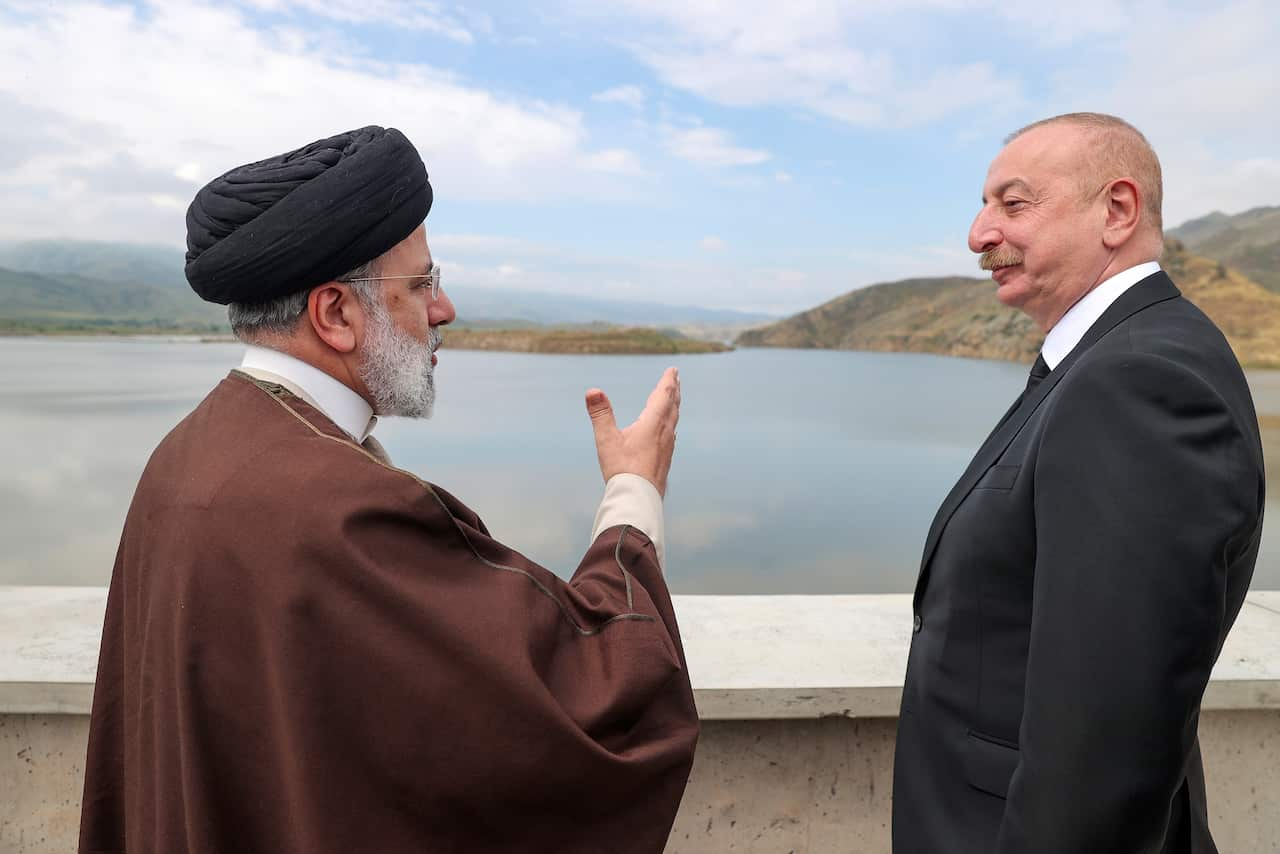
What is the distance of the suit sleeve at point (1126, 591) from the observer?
136 cm

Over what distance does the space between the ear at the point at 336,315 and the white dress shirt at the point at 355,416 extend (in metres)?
0.07

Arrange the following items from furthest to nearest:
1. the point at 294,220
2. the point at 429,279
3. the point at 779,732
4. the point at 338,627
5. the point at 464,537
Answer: the point at 779,732 → the point at 429,279 → the point at 294,220 → the point at 464,537 → the point at 338,627

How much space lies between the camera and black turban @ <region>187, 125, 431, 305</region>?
160cm

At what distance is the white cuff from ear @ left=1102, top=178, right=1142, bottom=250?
45.1 inches

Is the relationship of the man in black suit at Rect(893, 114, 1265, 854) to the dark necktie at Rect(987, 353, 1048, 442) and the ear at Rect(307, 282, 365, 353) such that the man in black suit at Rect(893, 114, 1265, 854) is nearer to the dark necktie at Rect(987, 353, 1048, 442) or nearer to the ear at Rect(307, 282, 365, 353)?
the dark necktie at Rect(987, 353, 1048, 442)

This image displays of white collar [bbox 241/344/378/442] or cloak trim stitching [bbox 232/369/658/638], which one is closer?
cloak trim stitching [bbox 232/369/658/638]

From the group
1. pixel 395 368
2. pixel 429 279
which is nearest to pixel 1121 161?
pixel 429 279

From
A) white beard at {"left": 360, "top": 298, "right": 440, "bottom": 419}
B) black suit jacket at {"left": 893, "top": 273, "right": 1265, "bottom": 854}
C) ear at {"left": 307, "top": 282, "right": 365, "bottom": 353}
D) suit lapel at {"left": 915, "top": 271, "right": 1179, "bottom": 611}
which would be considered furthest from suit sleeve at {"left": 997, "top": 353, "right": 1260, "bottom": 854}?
ear at {"left": 307, "top": 282, "right": 365, "bottom": 353}

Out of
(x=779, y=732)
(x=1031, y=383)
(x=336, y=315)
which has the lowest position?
(x=779, y=732)

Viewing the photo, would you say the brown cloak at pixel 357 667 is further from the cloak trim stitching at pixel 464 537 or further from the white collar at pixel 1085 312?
the white collar at pixel 1085 312

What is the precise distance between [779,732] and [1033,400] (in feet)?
4.43

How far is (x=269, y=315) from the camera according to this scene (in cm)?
169

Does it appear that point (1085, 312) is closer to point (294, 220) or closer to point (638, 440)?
point (638, 440)

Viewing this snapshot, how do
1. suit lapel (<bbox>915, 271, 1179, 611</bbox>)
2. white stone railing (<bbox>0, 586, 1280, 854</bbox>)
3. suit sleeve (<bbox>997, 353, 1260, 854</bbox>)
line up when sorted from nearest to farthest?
suit sleeve (<bbox>997, 353, 1260, 854</bbox>) → suit lapel (<bbox>915, 271, 1179, 611</bbox>) → white stone railing (<bbox>0, 586, 1280, 854</bbox>)
